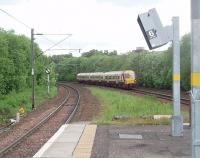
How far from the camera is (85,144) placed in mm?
16500

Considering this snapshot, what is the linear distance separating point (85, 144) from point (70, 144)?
493mm

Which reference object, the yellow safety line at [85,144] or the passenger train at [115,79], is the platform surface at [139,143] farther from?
the passenger train at [115,79]

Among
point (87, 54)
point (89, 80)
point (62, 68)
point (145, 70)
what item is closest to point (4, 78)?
point (145, 70)

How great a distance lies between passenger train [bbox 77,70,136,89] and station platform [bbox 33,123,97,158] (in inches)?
2022

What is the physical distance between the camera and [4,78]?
4800 cm

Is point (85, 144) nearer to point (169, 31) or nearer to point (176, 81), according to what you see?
point (176, 81)

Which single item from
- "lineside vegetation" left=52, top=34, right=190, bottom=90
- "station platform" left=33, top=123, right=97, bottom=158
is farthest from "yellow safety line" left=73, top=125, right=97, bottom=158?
"lineside vegetation" left=52, top=34, right=190, bottom=90

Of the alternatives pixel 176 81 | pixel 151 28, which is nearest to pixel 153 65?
pixel 176 81

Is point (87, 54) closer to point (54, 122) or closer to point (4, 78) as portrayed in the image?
point (4, 78)

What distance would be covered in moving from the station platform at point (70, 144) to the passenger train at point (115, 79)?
5137 cm

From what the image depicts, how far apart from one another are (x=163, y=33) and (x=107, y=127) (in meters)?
6.56

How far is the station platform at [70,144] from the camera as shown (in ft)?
47.8

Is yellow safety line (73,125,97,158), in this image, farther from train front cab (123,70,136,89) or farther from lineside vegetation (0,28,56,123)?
train front cab (123,70,136,89)

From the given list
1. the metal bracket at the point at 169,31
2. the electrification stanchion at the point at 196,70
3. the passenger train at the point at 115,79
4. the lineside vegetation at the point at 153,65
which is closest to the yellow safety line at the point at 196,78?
the electrification stanchion at the point at 196,70
